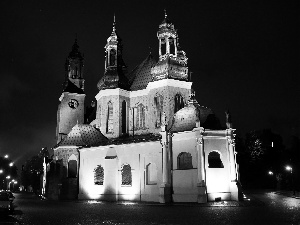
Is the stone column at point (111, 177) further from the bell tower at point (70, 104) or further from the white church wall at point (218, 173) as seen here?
the bell tower at point (70, 104)

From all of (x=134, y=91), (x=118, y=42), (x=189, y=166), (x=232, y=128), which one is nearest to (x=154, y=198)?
(x=189, y=166)

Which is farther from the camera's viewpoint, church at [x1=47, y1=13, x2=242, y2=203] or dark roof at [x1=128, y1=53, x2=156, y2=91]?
dark roof at [x1=128, y1=53, x2=156, y2=91]

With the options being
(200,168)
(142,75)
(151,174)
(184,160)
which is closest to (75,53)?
(142,75)

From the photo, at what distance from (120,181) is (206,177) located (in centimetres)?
929

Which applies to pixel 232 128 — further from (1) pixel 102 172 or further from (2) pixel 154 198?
(1) pixel 102 172

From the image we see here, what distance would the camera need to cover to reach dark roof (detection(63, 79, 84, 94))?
48.3 meters

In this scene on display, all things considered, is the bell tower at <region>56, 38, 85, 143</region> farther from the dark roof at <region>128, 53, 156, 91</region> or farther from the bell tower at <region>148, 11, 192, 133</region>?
the bell tower at <region>148, 11, 192, 133</region>

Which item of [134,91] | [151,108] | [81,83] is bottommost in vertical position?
[151,108]

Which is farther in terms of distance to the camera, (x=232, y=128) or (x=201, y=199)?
(x=232, y=128)

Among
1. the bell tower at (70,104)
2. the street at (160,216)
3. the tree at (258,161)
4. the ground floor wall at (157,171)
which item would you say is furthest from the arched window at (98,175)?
the tree at (258,161)

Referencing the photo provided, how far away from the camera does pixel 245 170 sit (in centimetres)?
6088

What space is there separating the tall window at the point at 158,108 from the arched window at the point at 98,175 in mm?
7684

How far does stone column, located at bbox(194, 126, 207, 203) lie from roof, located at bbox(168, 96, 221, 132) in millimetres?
1248

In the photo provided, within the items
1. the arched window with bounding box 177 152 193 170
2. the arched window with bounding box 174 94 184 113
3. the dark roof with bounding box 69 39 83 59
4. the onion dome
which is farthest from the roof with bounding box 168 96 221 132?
the dark roof with bounding box 69 39 83 59
